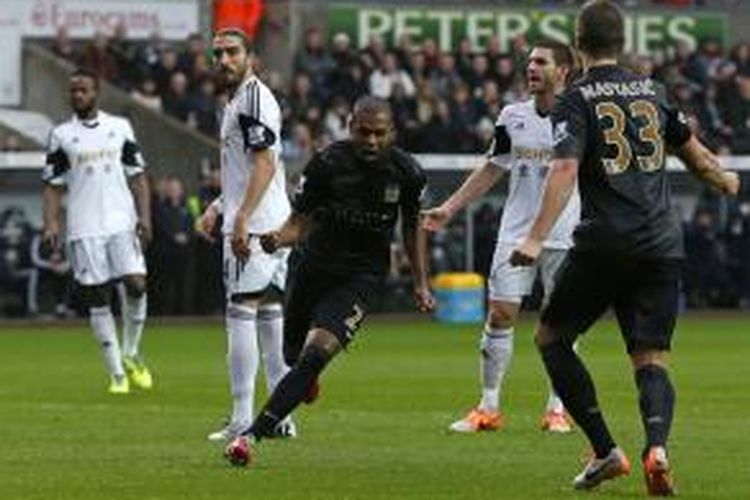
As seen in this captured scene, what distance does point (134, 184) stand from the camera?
23719 mm

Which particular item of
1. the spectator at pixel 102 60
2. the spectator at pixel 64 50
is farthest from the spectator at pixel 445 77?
the spectator at pixel 64 50

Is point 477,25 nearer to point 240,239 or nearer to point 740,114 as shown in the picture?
point 740,114

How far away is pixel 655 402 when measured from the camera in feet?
44.5

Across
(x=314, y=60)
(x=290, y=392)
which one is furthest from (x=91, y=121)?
(x=314, y=60)

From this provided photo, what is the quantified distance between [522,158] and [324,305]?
354 cm

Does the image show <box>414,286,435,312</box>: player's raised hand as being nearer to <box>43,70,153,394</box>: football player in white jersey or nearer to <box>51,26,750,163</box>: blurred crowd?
<box>43,70,153,394</box>: football player in white jersey

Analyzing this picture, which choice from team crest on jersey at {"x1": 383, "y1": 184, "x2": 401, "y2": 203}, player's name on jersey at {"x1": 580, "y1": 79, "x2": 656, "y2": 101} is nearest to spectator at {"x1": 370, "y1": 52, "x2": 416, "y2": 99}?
team crest on jersey at {"x1": 383, "y1": 184, "x2": 401, "y2": 203}

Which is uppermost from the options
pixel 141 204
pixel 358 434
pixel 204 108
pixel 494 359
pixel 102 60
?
pixel 141 204

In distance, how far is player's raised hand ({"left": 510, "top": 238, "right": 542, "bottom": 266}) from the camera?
43.8 ft

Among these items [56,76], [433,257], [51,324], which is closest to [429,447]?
[51,324]

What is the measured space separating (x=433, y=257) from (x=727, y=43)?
11089mm

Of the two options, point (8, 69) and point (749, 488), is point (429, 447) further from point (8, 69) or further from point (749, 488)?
point (8, 69)

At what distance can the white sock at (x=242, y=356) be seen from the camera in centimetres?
1681

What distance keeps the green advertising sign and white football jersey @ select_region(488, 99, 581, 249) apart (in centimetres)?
2688
